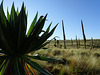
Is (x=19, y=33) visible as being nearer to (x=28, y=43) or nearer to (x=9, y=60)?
(x=28, y=43)

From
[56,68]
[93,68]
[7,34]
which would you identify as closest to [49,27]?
[7,34]

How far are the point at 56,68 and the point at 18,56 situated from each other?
2699 mm

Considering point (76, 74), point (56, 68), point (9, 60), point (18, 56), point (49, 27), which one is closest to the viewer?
point (9, 60)

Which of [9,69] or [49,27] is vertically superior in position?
[49,27]

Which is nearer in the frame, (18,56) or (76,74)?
(18,56)

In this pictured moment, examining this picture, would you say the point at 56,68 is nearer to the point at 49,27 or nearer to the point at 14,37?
the point at 49,27

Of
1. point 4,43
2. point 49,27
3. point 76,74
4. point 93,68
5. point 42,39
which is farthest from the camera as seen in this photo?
point 93,68

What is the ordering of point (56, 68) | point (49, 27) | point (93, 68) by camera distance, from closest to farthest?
1. point (49, 27)
2. point (93, 68)
3. point (56, 68)

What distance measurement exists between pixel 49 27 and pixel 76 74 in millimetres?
2003

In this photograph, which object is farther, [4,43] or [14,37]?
[14,37]

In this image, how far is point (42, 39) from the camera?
190 centimetres

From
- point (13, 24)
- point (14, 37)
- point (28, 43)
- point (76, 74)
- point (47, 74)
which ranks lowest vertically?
point (76, 74)

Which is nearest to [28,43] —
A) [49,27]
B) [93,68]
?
[49,27]

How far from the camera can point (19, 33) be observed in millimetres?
1605
